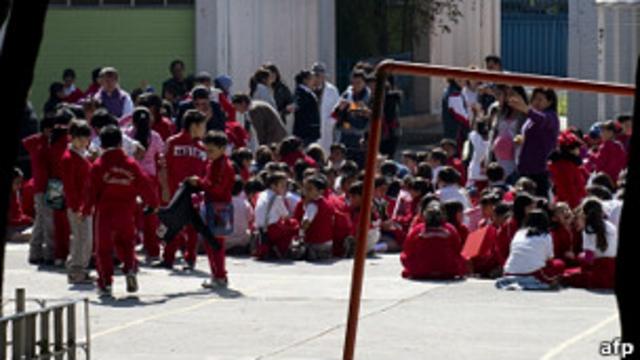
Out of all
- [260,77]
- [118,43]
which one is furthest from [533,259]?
[118,43]

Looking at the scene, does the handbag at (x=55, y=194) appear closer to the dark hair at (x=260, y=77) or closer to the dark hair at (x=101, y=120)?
the dark hair at (x=101, y=120)

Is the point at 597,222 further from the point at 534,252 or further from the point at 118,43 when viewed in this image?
the point at 118,43

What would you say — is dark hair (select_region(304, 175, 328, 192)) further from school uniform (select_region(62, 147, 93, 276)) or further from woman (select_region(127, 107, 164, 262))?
school uniform (select_region(62, 147, 93, 276))

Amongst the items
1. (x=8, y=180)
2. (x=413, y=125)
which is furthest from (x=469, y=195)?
(x=413, y=125)

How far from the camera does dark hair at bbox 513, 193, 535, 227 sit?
16422 millimetres

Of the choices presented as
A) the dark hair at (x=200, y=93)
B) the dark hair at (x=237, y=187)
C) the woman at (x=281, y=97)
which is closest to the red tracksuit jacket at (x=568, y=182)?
the dark hair at (x=237, y=187)

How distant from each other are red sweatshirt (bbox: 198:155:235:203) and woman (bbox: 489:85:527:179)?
4.24 meters

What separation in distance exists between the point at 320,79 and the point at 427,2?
12.3 meters

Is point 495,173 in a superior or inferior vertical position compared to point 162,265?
superior

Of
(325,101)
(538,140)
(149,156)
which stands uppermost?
(325,101)


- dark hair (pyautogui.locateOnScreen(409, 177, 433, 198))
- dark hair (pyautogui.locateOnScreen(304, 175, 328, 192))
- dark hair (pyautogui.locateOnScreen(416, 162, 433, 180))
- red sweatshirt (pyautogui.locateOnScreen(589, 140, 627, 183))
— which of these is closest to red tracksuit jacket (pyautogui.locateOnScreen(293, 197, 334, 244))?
dark hair (pyautogui.locateOnScreen(304, 175, 328, 192))

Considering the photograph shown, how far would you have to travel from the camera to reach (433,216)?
16719mm

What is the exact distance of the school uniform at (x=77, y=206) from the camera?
55.1ft

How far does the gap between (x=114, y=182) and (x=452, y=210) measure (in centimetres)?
336
